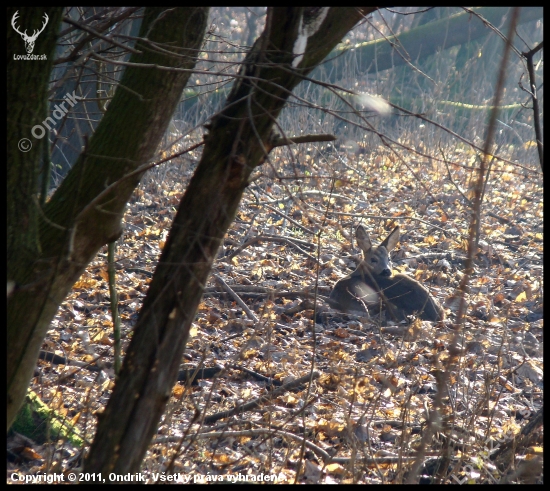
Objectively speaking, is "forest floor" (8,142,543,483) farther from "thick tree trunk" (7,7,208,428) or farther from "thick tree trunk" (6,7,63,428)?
"thick tree trunk" (6,7,63,428)

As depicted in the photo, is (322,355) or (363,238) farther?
(363,238)

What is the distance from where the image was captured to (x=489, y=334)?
637 centimetres

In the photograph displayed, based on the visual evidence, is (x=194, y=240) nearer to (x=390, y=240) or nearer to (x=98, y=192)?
(x=98, y=192)

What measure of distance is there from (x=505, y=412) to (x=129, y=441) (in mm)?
3497

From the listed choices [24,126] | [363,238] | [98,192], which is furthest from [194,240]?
[363,238]

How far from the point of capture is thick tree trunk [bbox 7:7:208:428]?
9.11 ft

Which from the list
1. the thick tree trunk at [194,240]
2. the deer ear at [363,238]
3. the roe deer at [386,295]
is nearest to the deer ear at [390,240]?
the deer ear at [363,238]

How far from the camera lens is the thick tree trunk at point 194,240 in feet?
7.82

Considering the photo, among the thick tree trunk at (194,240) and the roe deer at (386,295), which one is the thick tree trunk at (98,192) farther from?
the roe deer at (386,295)

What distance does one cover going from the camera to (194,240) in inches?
96.2

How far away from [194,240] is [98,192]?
2.64 feet

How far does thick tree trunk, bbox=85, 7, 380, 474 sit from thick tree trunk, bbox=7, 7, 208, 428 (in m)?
0.46

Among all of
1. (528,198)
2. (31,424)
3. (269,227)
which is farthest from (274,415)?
(528,198)

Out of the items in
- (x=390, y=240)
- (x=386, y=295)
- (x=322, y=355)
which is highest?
(x=390, y=240)
